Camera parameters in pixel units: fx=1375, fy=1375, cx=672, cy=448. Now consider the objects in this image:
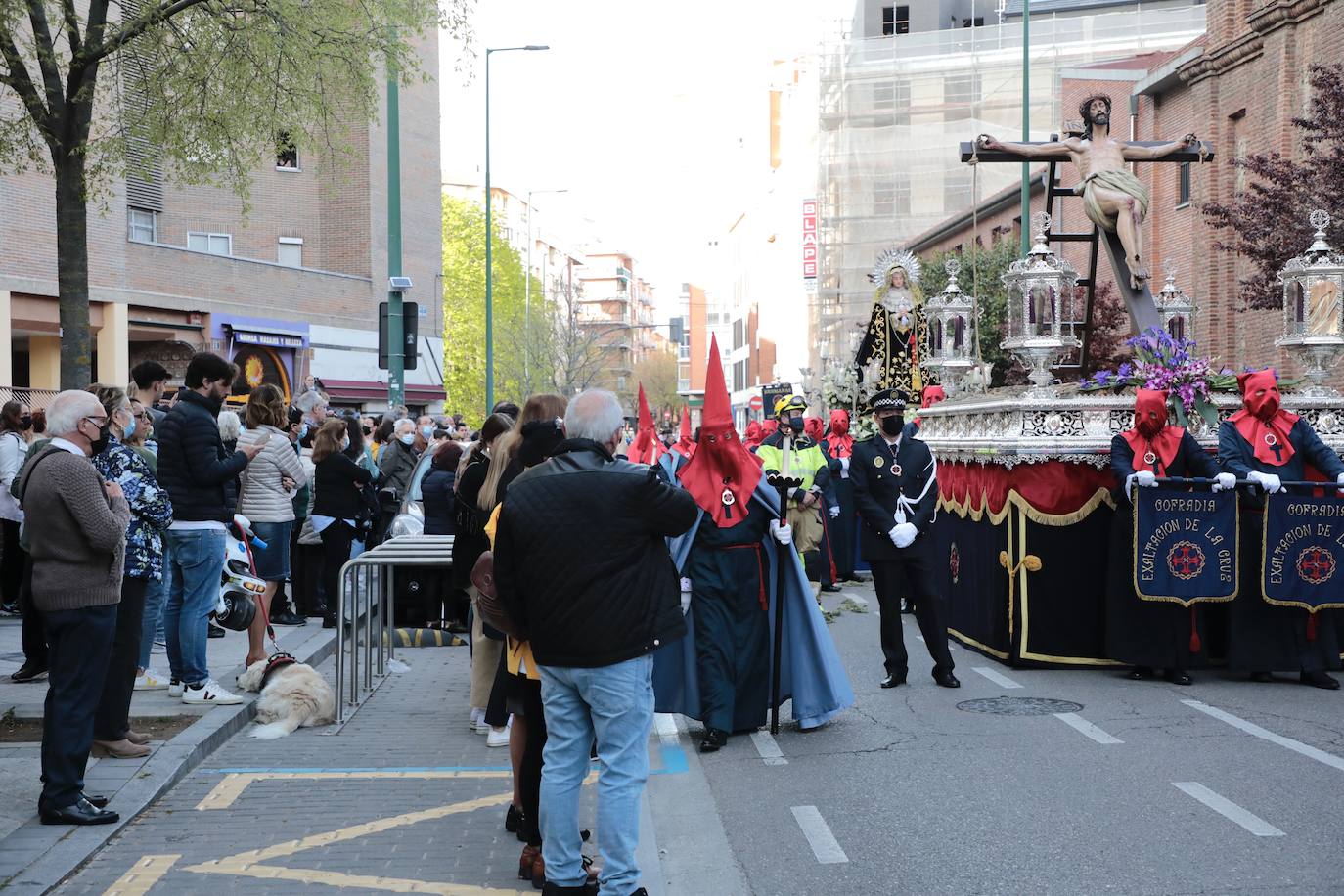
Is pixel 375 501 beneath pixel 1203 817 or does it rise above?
above

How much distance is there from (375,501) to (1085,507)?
21.1 feet

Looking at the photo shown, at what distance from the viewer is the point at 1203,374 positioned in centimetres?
1019

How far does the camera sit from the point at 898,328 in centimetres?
2184

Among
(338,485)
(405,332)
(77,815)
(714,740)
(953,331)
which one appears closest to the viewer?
(77,815)

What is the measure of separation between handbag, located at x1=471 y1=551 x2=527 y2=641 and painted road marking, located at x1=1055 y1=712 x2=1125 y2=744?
3.87 m

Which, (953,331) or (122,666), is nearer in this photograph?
(122,666)

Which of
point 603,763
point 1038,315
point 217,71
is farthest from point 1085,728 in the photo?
point 217,71

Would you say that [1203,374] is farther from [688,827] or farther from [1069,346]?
[688,827]

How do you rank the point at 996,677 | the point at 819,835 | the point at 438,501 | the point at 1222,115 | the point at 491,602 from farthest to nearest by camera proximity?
1. the point at 1222,115
2. the point at 438,501
3. the point at 996,677
4. the point at 819,835
5. the point at 491,602

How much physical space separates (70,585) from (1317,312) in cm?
950

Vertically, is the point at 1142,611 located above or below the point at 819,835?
above

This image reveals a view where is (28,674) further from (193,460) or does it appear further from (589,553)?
(589,553)

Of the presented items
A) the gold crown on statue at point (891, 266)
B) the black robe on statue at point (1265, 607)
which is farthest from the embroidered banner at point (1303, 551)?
the gold crown on statue at point (891, 266)

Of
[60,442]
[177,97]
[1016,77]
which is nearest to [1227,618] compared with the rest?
[60,442]
